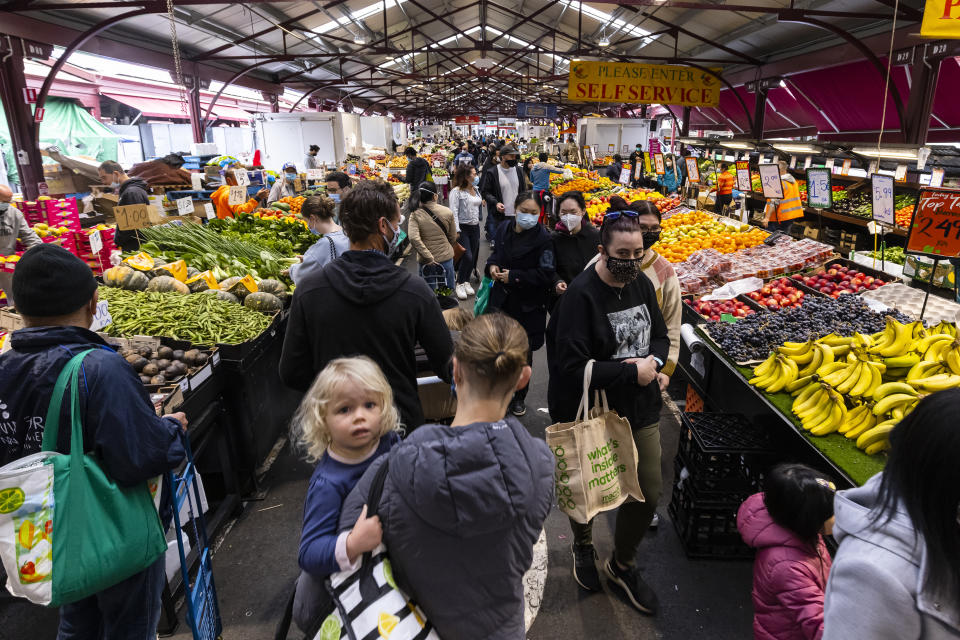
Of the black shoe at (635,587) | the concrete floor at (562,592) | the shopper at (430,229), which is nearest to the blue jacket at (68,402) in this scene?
the concrete floor at (562,592)

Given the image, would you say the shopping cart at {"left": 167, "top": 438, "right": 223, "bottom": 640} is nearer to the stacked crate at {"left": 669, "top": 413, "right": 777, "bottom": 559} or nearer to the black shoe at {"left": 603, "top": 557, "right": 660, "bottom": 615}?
the black shoe at {"left": 603, "top": 557, "right": 660, "bottom": 615}

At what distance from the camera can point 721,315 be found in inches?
183

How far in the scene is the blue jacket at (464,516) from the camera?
1157mm

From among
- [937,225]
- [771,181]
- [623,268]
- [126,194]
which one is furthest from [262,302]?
[771,181]

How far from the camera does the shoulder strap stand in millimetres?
1252

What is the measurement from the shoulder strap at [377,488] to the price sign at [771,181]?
677 cm

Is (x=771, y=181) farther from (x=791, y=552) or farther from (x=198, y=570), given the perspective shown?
(x=198, y=570)

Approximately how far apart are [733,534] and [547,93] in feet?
105

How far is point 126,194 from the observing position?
6934 millimetres

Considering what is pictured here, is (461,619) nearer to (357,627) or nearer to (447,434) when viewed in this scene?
(357,627)

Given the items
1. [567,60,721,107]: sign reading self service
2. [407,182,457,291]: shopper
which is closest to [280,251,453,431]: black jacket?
[407,182,457,291]: shopper

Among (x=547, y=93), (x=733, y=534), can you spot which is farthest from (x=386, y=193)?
(x=547, y=93)

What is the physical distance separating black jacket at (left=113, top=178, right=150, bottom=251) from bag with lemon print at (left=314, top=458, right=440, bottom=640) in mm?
5565

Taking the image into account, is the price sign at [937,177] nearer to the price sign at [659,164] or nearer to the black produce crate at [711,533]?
the price sign at [659,164]
